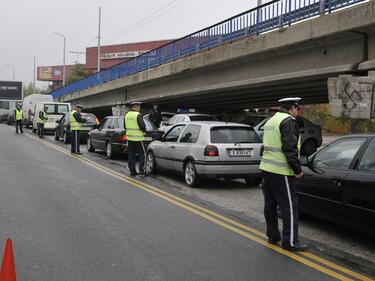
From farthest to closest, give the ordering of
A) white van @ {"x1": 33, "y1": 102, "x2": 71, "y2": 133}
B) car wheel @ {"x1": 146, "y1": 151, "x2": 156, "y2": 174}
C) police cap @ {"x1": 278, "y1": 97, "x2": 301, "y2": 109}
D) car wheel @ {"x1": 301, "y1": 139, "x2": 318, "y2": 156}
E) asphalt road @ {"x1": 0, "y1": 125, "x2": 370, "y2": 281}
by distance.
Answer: white van @ {"x1": 33, "y1": 102, "x2": 71, "y2": 133} < car wheel @ {"x1": 301, "y1": 139, "x2": 318, "y2": 156} < car wheel @ {"x1": 146, "y1": 151, "x2": 156, "y2": 174} < police cap @ {"x1": 278, "y1": 97, "x2": 301, "y2": 109} < asphalt road @ {"x1": 0, "y1": 125, "x2": 370, "y2": 281}

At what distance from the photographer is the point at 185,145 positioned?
1095 centimetres

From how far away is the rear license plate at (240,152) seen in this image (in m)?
10.3

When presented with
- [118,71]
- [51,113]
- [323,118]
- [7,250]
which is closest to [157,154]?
[7,250]

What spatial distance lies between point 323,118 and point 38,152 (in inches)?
1409

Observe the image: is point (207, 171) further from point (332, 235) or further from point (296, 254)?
point (296, 254)

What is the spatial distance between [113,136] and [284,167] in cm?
1079

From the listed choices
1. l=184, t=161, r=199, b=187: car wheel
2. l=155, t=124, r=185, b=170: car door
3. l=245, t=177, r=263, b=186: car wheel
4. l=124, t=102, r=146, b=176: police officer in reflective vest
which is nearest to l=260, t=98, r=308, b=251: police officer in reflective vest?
l=184, t=161, r=199, b=187: car wheel

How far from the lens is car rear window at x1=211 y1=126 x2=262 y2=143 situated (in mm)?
10500

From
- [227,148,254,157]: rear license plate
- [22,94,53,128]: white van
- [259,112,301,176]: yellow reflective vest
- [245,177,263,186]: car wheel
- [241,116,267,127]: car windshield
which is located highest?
[22,94,53,128]: white van

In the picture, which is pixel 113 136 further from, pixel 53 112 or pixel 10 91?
pixel 10 91

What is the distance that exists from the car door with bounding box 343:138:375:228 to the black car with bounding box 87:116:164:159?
8.88m

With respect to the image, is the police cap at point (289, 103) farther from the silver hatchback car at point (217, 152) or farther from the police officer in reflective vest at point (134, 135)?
the police officer in reflective vest at point (134, 135)

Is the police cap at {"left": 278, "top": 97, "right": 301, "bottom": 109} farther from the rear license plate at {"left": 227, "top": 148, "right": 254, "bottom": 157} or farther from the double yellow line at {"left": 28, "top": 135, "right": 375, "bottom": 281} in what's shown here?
the rear license plate at {"left": 227, "top": 148, "right": 254, "bottom": 157}

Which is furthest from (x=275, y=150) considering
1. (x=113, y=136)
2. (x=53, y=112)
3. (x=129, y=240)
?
(x=53, y=112)
